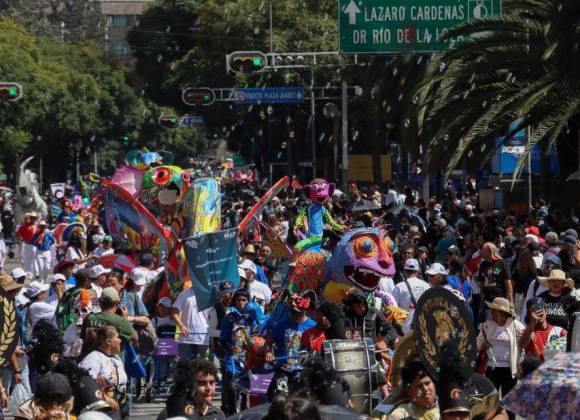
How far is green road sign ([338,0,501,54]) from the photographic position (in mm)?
27625

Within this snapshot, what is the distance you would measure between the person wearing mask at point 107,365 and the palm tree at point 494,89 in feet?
43.9

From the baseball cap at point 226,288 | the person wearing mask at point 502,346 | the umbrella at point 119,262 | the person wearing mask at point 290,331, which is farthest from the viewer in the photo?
the umbrella at point 119,262

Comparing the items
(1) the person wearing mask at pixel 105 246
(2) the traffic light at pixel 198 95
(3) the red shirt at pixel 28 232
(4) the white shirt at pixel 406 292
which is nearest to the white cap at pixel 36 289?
(4) the white shirt at pixel 406 292

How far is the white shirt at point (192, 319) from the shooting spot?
1580 cm

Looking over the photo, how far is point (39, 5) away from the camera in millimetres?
137500

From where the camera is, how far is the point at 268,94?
51250 mm

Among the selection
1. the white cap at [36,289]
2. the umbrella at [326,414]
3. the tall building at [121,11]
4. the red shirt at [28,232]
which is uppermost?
the tall building at [121,11]

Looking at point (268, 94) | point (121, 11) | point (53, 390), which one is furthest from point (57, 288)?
point (121, 11)

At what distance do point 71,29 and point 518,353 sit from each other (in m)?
134

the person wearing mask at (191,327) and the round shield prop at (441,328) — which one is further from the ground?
the round shield prop at (441,328)

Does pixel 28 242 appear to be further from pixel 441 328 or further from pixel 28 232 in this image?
pixel 441 328

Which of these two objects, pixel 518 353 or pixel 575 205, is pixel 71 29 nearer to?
pixel 575 205

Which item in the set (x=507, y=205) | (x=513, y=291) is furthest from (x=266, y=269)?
(x=507, y=205)

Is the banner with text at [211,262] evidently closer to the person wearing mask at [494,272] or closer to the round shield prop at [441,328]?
the person wearing mask at [494,272]
